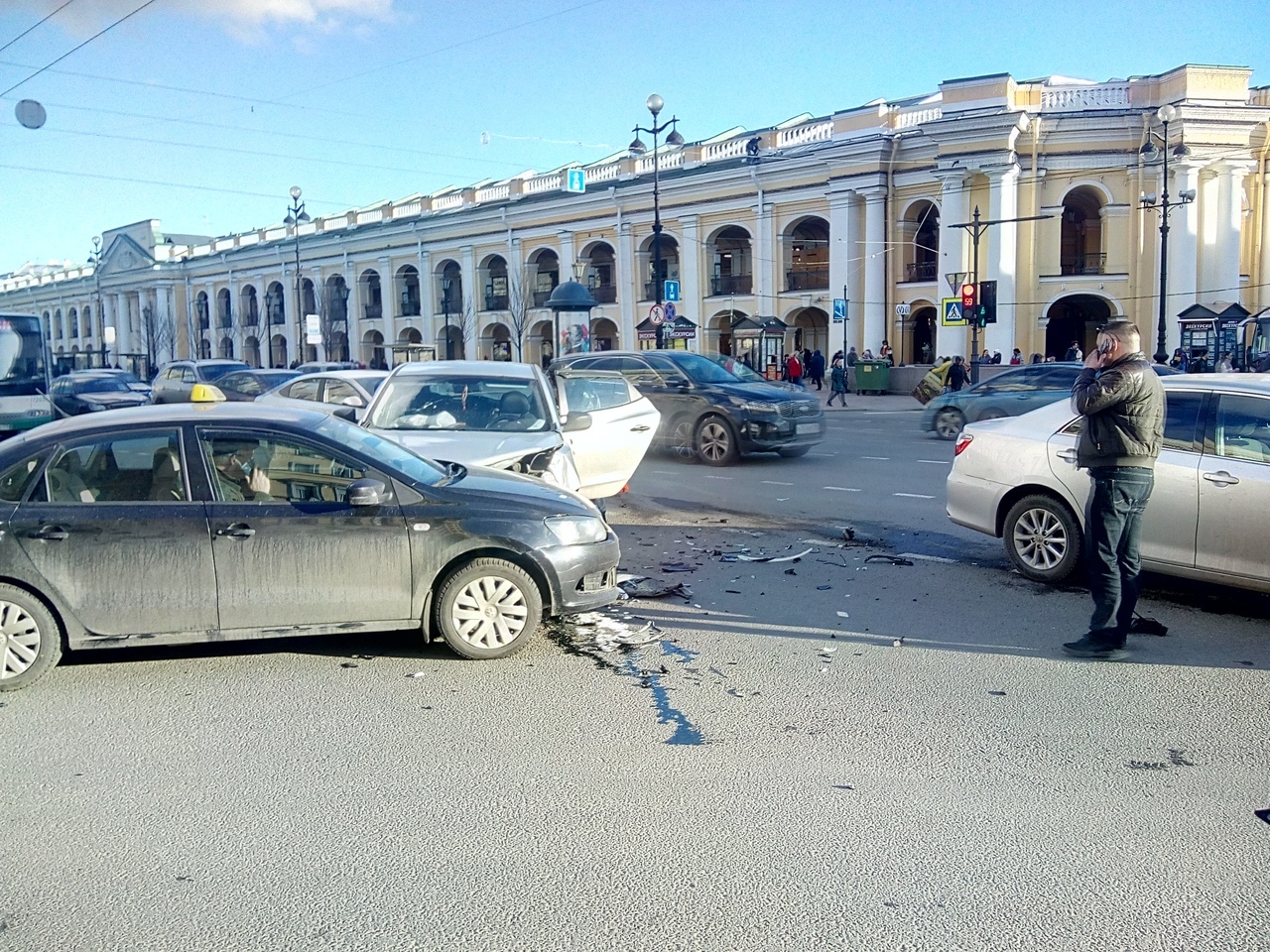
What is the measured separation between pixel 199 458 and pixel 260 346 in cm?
7112

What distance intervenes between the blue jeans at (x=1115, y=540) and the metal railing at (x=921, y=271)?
36.0m

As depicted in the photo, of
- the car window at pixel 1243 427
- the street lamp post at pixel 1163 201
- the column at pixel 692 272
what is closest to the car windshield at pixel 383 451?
the car window at pixel 1243 427

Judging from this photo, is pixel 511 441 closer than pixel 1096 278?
Yes

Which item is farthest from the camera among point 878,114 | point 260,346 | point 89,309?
point 89,309

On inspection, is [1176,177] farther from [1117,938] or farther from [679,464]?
[1117,938]

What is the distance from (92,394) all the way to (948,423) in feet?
67.0

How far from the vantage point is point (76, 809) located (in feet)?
13.8

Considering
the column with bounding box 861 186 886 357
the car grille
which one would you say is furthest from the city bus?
the column with bounding box 861 186 886 357

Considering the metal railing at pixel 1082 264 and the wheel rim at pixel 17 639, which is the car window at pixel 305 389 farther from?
the metal railing at pixel 1082 264

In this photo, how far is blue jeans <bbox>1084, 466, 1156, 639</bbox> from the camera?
18.7 feet

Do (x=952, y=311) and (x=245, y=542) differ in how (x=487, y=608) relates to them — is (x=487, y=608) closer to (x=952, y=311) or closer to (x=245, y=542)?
(x=245, y=542)

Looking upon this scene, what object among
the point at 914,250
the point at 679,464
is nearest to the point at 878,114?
the point at 914,250

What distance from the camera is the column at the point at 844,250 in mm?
40438

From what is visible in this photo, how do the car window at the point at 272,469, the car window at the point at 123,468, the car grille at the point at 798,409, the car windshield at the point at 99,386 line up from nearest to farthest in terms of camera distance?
the car window at the point at 123,468, the car window at the point at 272,469, the car grille at the point at 798,409, the car windshield at the point at 99,386
